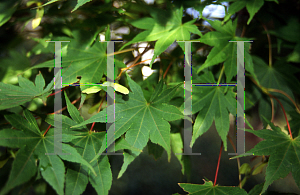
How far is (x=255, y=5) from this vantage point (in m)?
0.52

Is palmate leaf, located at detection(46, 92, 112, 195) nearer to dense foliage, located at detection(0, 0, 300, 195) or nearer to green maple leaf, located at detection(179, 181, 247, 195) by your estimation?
dense foliage, located at detection(0, 0, 300, 195)

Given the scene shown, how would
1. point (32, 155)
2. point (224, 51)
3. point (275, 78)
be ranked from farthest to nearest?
point (275, 78), point (224, 51), point (32, 155)

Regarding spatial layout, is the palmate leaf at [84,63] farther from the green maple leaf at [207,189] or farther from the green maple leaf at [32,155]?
the green maple leaf at [207,189]

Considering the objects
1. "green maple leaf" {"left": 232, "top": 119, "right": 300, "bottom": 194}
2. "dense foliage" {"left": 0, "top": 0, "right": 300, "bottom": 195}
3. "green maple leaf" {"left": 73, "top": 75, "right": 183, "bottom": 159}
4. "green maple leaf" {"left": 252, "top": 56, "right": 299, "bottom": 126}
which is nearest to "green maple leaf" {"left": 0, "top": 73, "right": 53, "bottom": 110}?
"dense foliage" {"left": 0, "top": 0, "right": 300, "bottom": 195}

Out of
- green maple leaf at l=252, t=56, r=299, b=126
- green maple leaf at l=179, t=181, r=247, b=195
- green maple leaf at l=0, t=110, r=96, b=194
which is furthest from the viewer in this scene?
green maple leaf at l=252, t=56, r=299, b=126

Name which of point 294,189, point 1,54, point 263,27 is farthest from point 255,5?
point 1,54

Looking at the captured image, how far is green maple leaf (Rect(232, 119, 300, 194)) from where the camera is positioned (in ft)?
1.43

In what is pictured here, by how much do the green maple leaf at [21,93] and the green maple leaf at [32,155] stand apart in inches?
1.2

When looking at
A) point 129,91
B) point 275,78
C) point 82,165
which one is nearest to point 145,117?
point 129,91

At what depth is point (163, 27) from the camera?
554 millimetres

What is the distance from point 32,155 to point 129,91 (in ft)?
0.74

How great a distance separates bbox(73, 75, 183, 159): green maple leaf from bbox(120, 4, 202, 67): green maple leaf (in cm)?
14

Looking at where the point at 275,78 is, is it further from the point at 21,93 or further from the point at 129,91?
the point at 21,93

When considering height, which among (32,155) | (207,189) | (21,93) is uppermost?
(21,93)
